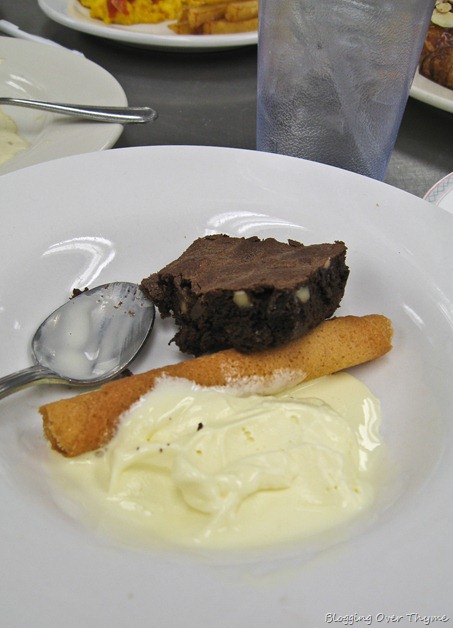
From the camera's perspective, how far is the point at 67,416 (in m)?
1.25

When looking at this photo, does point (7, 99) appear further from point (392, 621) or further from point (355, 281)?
point (392, 621)

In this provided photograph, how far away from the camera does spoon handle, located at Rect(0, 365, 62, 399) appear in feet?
4.17

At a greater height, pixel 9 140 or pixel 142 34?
pixel 142 34

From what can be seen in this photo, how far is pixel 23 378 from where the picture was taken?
1.31m

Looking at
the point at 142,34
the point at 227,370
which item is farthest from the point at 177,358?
the point at 142,34

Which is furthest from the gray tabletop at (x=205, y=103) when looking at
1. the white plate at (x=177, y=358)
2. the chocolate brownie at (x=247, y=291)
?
the chocolate brownie at (x=247, y=291)

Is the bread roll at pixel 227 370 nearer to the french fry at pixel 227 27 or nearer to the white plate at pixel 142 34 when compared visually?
the white plate at pixel 142 34

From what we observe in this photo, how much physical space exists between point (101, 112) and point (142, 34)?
85 centimetres

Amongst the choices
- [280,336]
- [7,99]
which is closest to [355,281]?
[280,336]

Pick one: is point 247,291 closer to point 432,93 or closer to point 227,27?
point 432,93

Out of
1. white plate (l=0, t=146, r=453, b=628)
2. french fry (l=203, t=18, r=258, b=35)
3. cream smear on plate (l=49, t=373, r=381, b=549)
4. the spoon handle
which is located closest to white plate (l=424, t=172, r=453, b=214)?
white plate (l=0, t=146, r=453, b=628)

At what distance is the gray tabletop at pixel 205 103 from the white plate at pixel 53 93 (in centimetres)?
24

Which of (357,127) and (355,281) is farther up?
(357,127)

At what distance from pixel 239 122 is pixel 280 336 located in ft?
5.47
